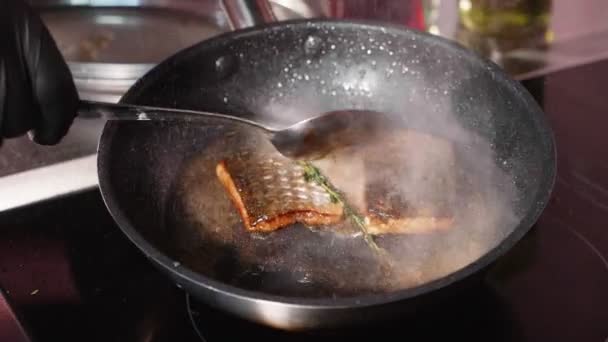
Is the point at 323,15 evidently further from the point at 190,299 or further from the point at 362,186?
the point at 190,299

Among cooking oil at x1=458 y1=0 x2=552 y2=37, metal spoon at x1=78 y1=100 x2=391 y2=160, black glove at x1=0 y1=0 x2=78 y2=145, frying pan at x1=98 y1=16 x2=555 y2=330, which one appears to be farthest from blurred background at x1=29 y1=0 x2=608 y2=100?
black glove at x1=0 y1=0 x2=78 y2=145

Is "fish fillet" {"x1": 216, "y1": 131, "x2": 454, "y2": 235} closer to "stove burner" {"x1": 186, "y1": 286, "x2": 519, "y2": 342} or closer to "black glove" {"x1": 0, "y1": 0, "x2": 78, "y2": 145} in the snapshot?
"stove burner" {"x1": 186, "y1": 286, "x2": 519, "y2": 342}

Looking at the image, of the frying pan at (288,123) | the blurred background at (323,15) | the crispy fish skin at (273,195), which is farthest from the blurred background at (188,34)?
the crispy fish skin at (273,195)

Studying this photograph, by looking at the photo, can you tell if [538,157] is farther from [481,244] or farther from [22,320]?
[22,320]

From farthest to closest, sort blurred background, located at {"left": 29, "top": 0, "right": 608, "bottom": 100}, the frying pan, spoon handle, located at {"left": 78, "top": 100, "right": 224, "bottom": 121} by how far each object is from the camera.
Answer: blurred background, located at {"left": 29, "top": 0, "right": 608, "bottom": 100}, spoon handle, located at {"left": 78, "top": 100, "right": 224, "bottom": 121}, the frying pan

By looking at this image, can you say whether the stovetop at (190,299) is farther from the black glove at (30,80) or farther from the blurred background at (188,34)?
the black glove at (30,80)
